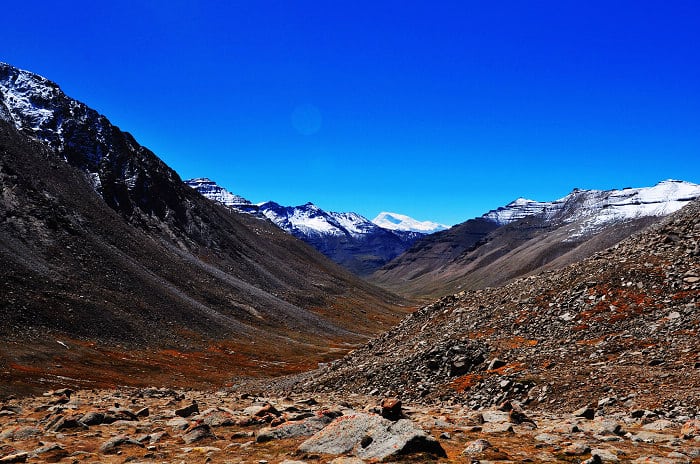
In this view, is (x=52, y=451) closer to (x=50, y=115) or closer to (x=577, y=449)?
(x=577, y=449)

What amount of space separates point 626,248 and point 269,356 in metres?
66.2

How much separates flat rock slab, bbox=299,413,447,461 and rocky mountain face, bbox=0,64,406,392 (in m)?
44.0

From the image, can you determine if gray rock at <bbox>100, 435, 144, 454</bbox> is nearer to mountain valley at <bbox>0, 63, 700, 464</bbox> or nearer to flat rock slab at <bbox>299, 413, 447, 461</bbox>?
mountain valley at <bbox>0, 63, 700, 464</bbox>

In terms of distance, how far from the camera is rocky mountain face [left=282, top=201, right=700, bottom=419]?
19625 millimetres

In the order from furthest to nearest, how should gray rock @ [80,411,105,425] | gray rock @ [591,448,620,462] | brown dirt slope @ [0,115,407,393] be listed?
brown dirt slope @ [0,115,407,393] < gray rock @ [80,411,105,425] < gray rock @ [591,448,620,462]

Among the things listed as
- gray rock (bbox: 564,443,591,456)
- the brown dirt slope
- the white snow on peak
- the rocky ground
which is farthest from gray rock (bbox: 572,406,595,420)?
the white snow on peak

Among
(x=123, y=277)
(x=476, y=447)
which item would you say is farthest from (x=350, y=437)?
(x=123, y=277)

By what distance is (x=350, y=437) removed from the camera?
1237 cm

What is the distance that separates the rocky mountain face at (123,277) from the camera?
224 ft

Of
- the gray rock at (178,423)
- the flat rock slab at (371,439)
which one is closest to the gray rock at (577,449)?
the flat rock slab at (371,439)

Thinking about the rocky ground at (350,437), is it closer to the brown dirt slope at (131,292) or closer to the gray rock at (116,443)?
the gray rock at (116,443)

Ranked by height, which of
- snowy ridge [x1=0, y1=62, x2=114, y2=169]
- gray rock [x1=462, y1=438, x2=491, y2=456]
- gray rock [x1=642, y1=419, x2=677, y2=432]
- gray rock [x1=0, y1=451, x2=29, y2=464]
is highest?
snowy ridge [x1=0, y1=62, x2=114, y2=169]

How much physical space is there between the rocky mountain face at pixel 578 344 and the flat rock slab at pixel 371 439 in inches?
349

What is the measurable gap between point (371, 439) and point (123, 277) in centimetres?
9837
